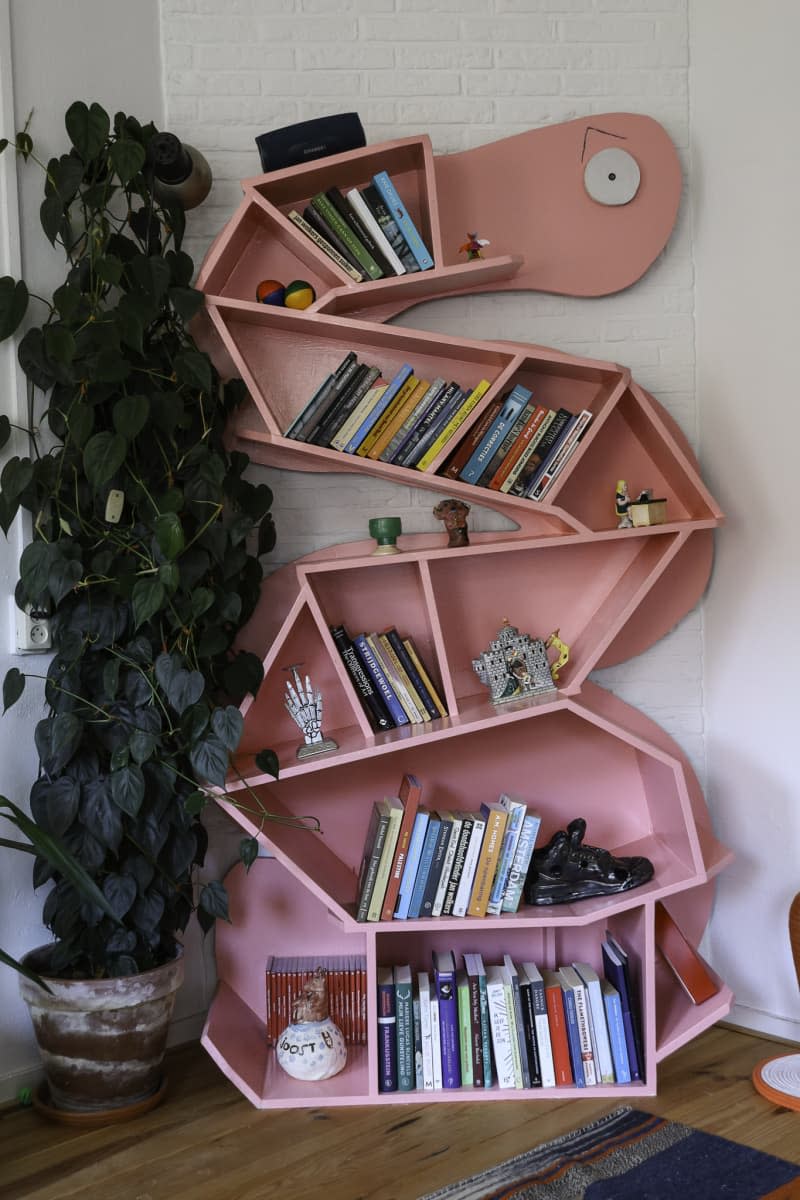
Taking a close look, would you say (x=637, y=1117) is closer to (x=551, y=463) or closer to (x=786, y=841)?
(x=786, y=841)

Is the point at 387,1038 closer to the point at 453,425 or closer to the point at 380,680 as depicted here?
the point at 380,680

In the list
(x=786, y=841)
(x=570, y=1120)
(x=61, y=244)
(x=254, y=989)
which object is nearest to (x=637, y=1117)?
(x=570, y=1120)

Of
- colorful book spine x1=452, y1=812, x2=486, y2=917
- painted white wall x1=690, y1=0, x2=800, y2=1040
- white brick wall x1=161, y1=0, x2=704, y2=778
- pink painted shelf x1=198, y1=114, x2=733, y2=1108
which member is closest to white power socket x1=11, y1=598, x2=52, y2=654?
pink painted shelf x1=198, y1=114, x2=733, y2=1108

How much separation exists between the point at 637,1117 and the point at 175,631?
1388 millimetres

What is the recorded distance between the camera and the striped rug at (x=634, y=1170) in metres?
1.90

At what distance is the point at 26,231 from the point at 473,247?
40.2 inches

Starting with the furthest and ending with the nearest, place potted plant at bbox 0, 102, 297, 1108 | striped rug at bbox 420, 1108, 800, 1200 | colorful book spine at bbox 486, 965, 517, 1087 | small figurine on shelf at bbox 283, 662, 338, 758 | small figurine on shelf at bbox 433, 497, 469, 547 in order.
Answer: small figurine on shelf at bbox 433, 497, 469, 547
small figurine on shelf at bbox 283, 662, 338, 758
colorful book spine at bbox 486, 965, 517, 1087
potted plant at bbox 0, 102, 297, 1108
striped rug at bbox 420, 1108, 800, 1200

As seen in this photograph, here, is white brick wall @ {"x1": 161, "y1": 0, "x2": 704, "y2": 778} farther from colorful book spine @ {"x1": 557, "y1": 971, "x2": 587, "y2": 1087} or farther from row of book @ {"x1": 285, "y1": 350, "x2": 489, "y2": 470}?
colorful book spine @ {"x1": 557, "y1": 971, "x2": 587, "y2": 1087}

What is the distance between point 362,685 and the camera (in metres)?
2.47

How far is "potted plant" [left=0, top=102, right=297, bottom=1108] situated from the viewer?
218cm

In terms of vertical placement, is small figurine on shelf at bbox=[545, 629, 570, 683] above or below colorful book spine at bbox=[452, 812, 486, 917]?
above

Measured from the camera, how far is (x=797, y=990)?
2547mm

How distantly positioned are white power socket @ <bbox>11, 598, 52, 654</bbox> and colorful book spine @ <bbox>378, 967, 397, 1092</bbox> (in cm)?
107

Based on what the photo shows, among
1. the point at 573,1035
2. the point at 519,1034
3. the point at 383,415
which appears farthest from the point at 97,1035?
the point at 383,415
